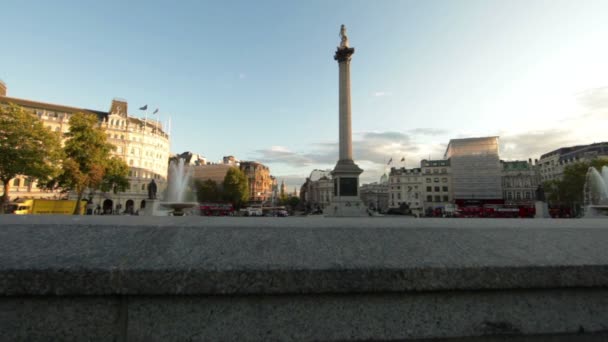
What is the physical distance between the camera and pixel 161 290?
1.76 metres

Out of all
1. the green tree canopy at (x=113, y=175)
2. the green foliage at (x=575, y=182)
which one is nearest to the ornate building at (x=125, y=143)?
the green tree canopy at (x=113, y=175)

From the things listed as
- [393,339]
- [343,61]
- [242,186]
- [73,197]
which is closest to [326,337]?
[393,339]

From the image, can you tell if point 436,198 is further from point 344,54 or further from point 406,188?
point 344,54

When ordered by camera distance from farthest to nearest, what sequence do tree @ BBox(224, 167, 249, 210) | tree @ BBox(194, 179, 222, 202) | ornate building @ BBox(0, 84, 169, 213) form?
1. tree @ BBox(194, 179, 222, 202)
2. tree @ BBox(224, 167, 249, 210)
3. ornate building @ BBox(0, 84, 169, 213)

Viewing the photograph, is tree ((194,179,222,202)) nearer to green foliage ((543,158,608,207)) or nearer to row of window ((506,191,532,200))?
green foliage ((543,158,608,207))

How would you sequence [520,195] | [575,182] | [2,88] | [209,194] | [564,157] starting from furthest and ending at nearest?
[564,157] < [520,195] < [209,194] < [2,88] < [575,182]

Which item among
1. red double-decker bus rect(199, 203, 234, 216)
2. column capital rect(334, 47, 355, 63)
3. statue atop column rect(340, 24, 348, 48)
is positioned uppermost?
statue atop column rect(340, 24, 348, 48)

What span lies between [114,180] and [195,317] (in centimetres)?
4598

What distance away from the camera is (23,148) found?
27.8 m

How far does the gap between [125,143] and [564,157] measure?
121435 mm

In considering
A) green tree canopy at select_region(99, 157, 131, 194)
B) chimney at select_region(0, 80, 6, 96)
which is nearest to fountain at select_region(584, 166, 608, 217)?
green tree canopy at select_region(99, 157, 131, 194)

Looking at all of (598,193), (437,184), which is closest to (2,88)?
(598,193)

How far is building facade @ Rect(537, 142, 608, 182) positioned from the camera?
243 ft

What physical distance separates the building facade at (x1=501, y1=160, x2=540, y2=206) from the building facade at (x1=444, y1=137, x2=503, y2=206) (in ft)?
61.0
